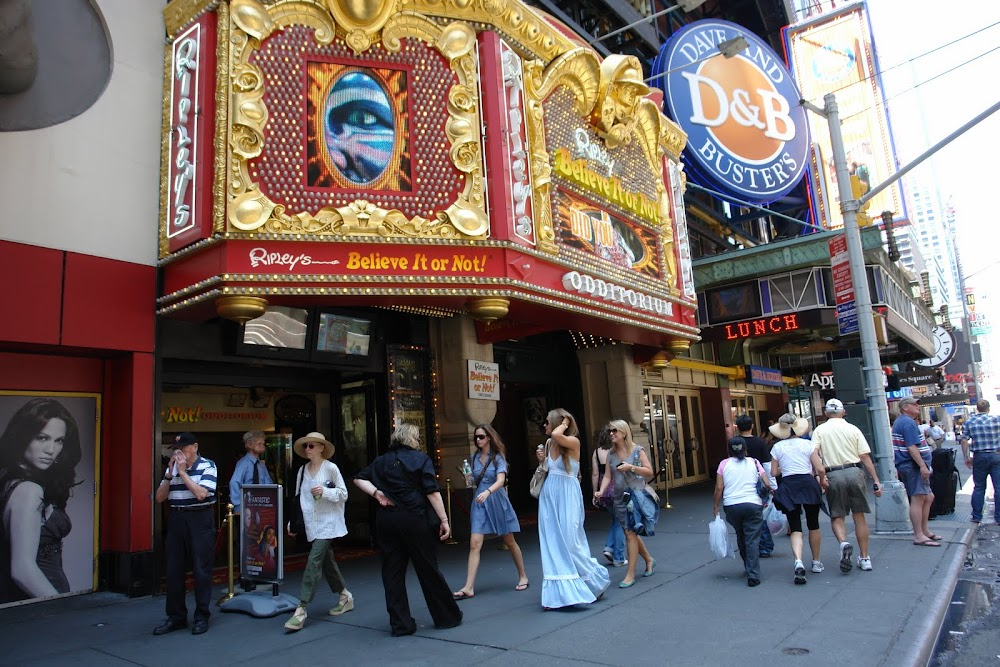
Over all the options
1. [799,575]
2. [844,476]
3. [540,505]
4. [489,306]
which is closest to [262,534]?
[540,505]

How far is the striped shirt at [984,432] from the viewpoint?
1044 centimetres

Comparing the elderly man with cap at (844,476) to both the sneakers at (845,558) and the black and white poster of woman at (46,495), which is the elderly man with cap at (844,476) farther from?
the black and white poster of woman at (46,495)

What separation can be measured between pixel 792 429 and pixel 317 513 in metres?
5.43

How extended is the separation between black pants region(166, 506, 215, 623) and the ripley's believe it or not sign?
2.74m

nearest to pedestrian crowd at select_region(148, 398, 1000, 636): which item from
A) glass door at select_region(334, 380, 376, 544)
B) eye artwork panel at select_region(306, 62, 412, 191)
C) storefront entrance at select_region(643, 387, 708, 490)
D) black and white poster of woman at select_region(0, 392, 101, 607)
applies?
black and white poster of woman at select_region(0, 392, 101, 607)

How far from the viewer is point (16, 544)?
26.2 ft

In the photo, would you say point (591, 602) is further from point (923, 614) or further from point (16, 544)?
point (16, 544)

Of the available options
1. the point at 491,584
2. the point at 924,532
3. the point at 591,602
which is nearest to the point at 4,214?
the point at 491,584

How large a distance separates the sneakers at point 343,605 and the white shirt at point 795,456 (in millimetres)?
4927

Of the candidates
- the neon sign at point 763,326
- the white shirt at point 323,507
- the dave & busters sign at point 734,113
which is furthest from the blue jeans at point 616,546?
the dave & busters sign at point 734,113

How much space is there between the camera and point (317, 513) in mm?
6598

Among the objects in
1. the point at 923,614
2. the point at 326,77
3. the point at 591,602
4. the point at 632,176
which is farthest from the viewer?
the point at 632,176

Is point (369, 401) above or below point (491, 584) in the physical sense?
Answer: above

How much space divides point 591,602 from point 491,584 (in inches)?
71.3
